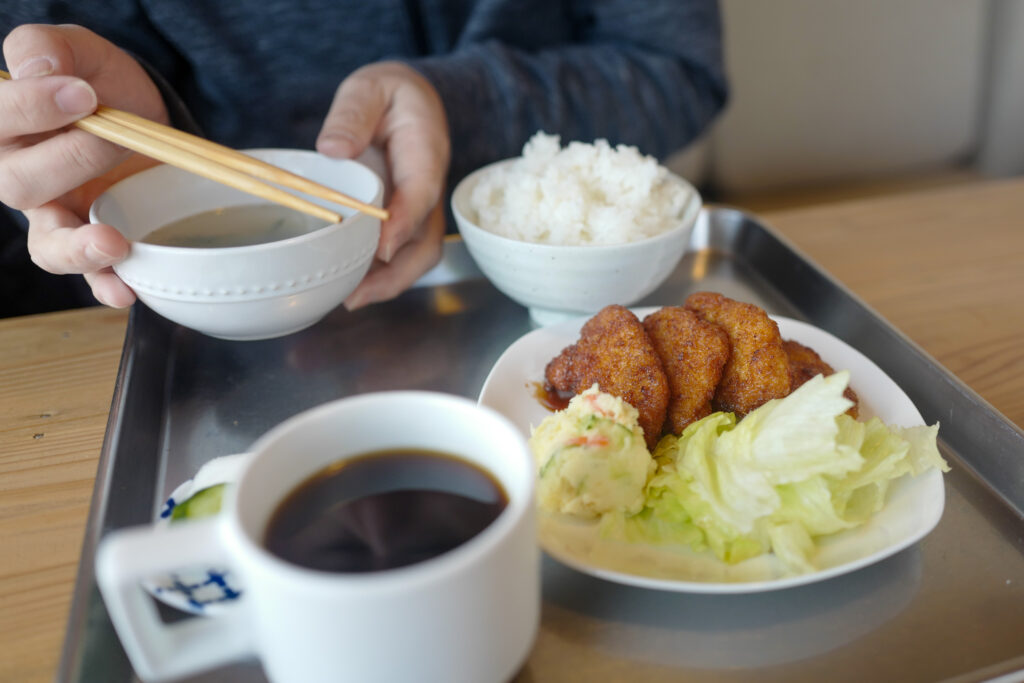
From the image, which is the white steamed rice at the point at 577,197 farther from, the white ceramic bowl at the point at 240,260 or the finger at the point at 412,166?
the white ceramic bowl at the point at 240,260

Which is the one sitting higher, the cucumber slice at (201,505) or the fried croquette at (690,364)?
the cucumber slice at (201,505)

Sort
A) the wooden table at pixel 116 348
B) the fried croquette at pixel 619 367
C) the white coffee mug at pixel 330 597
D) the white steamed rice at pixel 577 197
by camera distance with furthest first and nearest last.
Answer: the white steamed rice at pixel 577 197
the fried croquette at pixel 619 367
the wooden table at pixel 116 348
the white coffee mug at pixel 330 597

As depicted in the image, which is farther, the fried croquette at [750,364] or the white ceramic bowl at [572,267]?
the white ceramic bowl at [572,267]

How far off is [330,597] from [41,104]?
30.1 inches

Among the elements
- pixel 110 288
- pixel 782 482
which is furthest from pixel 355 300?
pixel 782 482

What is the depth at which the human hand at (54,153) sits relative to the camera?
2.97 ft

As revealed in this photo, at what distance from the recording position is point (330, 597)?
1.52 feet

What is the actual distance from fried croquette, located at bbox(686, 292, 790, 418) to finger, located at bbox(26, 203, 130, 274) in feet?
2.45

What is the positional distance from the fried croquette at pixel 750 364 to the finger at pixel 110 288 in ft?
2.55

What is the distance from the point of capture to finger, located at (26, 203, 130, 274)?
0.91 meters

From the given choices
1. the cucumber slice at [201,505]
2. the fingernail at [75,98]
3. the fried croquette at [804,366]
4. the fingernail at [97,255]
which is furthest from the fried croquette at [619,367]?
the fingernail at [75,98]

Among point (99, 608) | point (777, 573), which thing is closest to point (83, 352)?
point (99, 608)

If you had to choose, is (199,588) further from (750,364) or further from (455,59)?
(455,59)

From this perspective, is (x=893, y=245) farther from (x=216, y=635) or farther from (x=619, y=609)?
(x=216, y=635)
